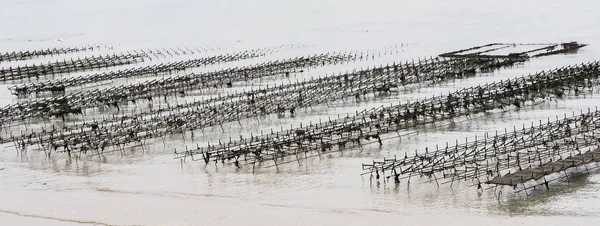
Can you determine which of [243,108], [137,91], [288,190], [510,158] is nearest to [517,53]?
[243,108]

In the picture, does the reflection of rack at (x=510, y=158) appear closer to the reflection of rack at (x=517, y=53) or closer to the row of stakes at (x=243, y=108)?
the row of stakes at (x=243, y=108)

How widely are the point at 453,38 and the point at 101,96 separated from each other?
31.4m

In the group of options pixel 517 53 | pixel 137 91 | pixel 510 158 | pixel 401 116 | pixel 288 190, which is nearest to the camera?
pixel 288 190

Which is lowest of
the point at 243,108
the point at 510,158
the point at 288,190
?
the point at 288,190

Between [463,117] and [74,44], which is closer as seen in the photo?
[463,117]

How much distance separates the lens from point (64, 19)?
431 ft

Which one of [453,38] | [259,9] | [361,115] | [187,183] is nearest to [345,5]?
[259,9]

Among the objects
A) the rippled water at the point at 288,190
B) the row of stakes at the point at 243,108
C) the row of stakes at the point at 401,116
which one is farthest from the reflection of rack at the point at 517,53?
the row of stakes at the point at 401,116

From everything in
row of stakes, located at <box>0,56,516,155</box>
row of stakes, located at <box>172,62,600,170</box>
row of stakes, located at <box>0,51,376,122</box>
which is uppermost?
row of stakes, located at <box>0,51,376,122</box>

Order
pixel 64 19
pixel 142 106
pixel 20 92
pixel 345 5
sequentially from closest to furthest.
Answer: pixel 142 106 < pixel 20 92 < pixel 345 5 < pixel 64 19

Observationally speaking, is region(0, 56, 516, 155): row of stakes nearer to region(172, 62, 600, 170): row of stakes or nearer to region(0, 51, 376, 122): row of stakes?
region(172, 62, 600, 170): row of stakes

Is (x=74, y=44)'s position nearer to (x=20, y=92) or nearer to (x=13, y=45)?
(x=13, y=45)

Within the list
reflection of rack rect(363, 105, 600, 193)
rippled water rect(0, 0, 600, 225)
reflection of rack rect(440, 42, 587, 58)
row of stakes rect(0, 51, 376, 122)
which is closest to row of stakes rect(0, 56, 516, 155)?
rippled water rect(0, 0, 600, 225)

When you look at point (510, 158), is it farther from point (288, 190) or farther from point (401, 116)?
point (401, 116)
